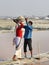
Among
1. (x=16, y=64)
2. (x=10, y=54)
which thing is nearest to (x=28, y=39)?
(x=16, y=64)

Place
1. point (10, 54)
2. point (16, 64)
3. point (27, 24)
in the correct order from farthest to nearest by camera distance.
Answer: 1. point (10, 54)
2. point (27, 24)
3. point (16, 64)

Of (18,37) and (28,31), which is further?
(28,31)

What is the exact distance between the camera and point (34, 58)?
11.5m

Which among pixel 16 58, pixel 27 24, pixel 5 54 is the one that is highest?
pixel 27 24

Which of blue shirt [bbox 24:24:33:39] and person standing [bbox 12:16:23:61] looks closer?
person standing [bbox 12:16:23:61]

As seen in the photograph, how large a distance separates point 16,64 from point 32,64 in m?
0.59

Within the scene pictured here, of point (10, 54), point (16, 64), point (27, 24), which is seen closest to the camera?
point (16, 64)

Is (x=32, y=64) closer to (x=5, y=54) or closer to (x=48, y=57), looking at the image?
(x=48, y=57)

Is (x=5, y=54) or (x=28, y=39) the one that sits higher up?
(x=28, y=39)

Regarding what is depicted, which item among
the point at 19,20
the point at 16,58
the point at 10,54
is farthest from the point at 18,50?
the point at 10,54

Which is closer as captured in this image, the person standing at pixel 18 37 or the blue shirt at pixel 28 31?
the person standing at pixel 18 37

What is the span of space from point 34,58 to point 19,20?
5.35 ft

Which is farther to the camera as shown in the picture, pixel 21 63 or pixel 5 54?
pixel 5 54

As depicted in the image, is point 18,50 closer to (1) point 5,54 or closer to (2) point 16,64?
(2) point 16,64
